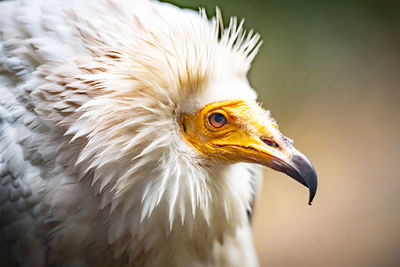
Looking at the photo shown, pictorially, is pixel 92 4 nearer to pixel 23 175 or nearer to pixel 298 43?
pixel 23 175

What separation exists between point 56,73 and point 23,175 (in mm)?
271

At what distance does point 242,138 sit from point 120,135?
0.30 m

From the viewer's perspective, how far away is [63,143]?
1.30 m

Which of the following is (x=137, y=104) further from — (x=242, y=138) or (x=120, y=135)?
(x=242, y=138)

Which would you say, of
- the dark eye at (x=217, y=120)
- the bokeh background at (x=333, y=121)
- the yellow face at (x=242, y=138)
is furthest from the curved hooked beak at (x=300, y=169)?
the bokeh background at (x=333, y=121)

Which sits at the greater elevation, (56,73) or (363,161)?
(56,73)

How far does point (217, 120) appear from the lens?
134 centimetres

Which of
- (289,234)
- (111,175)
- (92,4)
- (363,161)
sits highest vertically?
(92,4)

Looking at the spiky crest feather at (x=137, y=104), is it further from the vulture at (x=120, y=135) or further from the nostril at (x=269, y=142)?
the nostril at (x=269, y=142)

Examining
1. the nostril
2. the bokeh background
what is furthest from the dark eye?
the bokeh background

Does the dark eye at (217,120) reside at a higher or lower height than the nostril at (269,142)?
lower

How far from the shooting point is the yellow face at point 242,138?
4.12ft

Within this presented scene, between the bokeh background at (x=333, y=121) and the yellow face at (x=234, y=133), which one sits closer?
the yellow face at (x=234, y=133)

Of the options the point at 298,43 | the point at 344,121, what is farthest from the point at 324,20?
the point at 344,121
